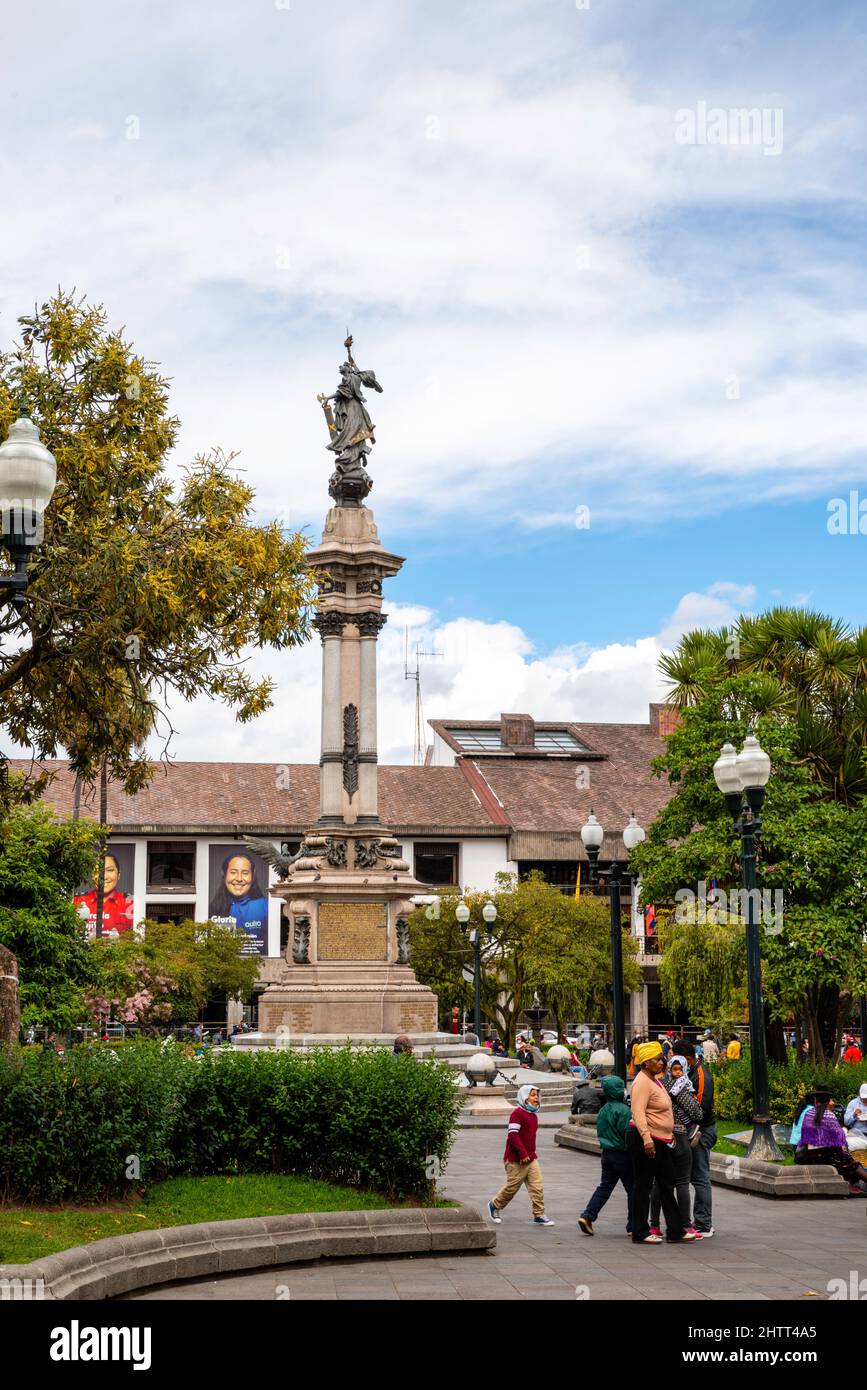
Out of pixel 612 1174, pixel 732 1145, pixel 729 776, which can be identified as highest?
pixel 729 776

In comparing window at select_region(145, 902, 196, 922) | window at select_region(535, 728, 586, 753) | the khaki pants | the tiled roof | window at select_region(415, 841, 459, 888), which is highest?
window at select_region(535, 728, 586, 753)

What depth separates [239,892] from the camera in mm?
60938

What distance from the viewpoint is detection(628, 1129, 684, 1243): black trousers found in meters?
12.6

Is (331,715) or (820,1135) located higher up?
(331,715)

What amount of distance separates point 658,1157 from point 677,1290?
88.9 inches

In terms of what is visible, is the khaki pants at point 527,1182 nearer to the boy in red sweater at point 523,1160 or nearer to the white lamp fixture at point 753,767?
the boy in red sweater at point 523,1160

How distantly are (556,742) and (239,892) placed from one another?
62.3ft

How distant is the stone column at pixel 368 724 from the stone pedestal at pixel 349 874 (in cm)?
2

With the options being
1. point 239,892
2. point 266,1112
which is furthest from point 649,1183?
point 239,892

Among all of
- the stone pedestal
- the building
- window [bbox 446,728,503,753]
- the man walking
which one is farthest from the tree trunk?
window [bbox 446,728,503,753]

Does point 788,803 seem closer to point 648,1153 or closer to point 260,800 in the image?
point 648,1153

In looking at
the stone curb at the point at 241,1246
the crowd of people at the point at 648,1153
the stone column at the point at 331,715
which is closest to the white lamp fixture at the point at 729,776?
the crowd of people at the point at 648,1153

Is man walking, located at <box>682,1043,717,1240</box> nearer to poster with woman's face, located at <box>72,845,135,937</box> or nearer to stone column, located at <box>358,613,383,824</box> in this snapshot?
stone column, located at <box>358,613,383,824</box>

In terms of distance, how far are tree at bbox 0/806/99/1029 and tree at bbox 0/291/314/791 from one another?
18.6 m
